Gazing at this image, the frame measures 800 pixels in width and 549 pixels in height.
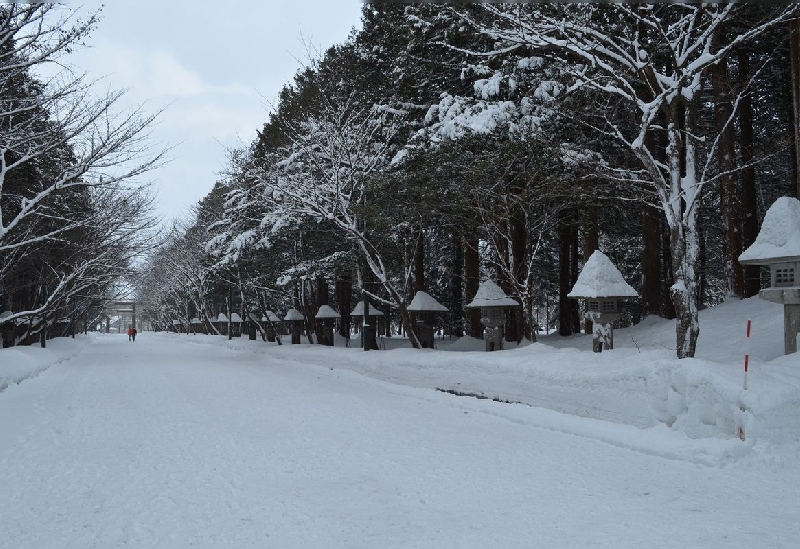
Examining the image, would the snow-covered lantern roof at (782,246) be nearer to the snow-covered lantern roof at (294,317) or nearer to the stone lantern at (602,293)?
the stone lantern at (602,293)

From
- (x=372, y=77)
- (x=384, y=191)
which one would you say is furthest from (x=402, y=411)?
(x=372, y=77)

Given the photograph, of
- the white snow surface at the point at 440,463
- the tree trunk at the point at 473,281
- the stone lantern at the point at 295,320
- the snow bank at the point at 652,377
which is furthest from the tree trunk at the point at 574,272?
the stone lantern at the point at 295,320

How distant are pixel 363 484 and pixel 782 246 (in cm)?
813

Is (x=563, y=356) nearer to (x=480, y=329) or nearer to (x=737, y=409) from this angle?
(x=737, y=409)

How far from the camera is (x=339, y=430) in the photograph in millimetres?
8664

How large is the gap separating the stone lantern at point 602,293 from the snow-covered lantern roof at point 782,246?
9.71ft

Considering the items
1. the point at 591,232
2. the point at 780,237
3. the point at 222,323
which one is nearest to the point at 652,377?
the point at 780,237

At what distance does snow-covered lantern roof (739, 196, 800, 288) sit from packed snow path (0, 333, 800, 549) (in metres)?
3.97

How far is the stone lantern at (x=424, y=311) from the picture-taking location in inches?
810

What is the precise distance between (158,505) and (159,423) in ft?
14.7

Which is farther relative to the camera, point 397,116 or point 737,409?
point 397,116

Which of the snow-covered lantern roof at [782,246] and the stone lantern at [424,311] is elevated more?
the snow-covered lantern roof at [782,246]

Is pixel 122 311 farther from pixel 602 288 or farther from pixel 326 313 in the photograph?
pixel 602 288

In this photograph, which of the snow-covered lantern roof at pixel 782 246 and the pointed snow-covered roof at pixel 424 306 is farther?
the pointed snow-covered roof at pixel 424 306
